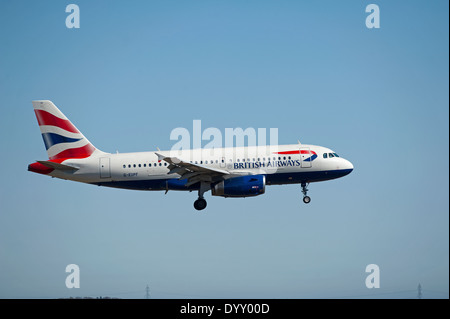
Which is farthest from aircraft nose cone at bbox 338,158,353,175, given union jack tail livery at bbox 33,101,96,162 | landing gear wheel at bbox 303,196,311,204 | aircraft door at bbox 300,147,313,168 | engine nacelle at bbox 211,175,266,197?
union jack tail livery at bbox 33,101,96,162

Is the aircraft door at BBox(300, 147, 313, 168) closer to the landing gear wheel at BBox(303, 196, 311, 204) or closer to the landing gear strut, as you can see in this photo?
the landing gear wheel at BBox(303, 196, 311, 204)

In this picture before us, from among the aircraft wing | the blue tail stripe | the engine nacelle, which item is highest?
the blue tail stripe

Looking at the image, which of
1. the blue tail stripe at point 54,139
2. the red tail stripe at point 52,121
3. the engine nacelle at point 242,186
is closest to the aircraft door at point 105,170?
the blue tail stripe at point 54,139

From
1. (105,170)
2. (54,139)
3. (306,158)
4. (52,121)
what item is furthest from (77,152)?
(306,158)

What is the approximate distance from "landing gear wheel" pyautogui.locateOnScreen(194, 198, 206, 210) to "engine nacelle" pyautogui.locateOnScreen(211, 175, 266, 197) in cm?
237

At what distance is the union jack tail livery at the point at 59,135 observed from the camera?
211ft

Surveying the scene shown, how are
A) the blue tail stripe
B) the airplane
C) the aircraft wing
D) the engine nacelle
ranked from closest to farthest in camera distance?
the aircraft wing → the engine nacelle → the airplane → the blue tail stripe

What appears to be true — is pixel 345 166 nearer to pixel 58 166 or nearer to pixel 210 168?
pixel 210 168

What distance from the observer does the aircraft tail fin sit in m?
64.2
